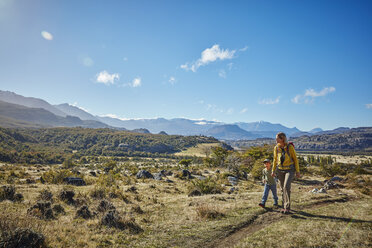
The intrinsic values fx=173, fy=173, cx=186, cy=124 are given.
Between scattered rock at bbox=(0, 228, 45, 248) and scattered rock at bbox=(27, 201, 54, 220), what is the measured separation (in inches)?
119

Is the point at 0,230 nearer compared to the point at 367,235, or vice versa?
the point at 0,230

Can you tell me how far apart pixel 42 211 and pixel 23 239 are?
3.77m

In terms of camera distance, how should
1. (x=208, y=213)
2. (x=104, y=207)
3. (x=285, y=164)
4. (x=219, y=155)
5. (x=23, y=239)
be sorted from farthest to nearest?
(x=219, y=155) < (x=104, y=207) < (x=208, y=213) < (x=285, y=164) < (x=23, y=239)

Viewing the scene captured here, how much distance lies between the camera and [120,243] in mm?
5715

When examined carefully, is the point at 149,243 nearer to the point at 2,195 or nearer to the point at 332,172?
the point at 2,195

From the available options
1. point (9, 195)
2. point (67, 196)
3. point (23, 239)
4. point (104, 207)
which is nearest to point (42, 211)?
point (104, 207)

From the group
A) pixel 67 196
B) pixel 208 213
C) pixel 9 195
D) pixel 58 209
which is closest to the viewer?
pixel 208 213

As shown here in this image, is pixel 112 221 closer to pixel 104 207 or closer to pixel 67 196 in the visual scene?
pixel 104 207

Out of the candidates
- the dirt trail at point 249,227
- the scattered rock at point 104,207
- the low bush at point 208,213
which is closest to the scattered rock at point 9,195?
the scattered rock at point 104,207

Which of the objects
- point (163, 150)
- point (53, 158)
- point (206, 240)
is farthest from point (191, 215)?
point (163, 150)

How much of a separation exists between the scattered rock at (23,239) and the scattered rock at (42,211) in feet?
9.94

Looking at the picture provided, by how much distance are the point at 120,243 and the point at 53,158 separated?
75.4 m

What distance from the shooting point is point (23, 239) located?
477 cm

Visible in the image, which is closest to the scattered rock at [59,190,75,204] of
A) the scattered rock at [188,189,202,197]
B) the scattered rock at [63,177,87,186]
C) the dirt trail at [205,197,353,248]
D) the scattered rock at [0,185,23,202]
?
the scattered rock at [0,185,23,202]
